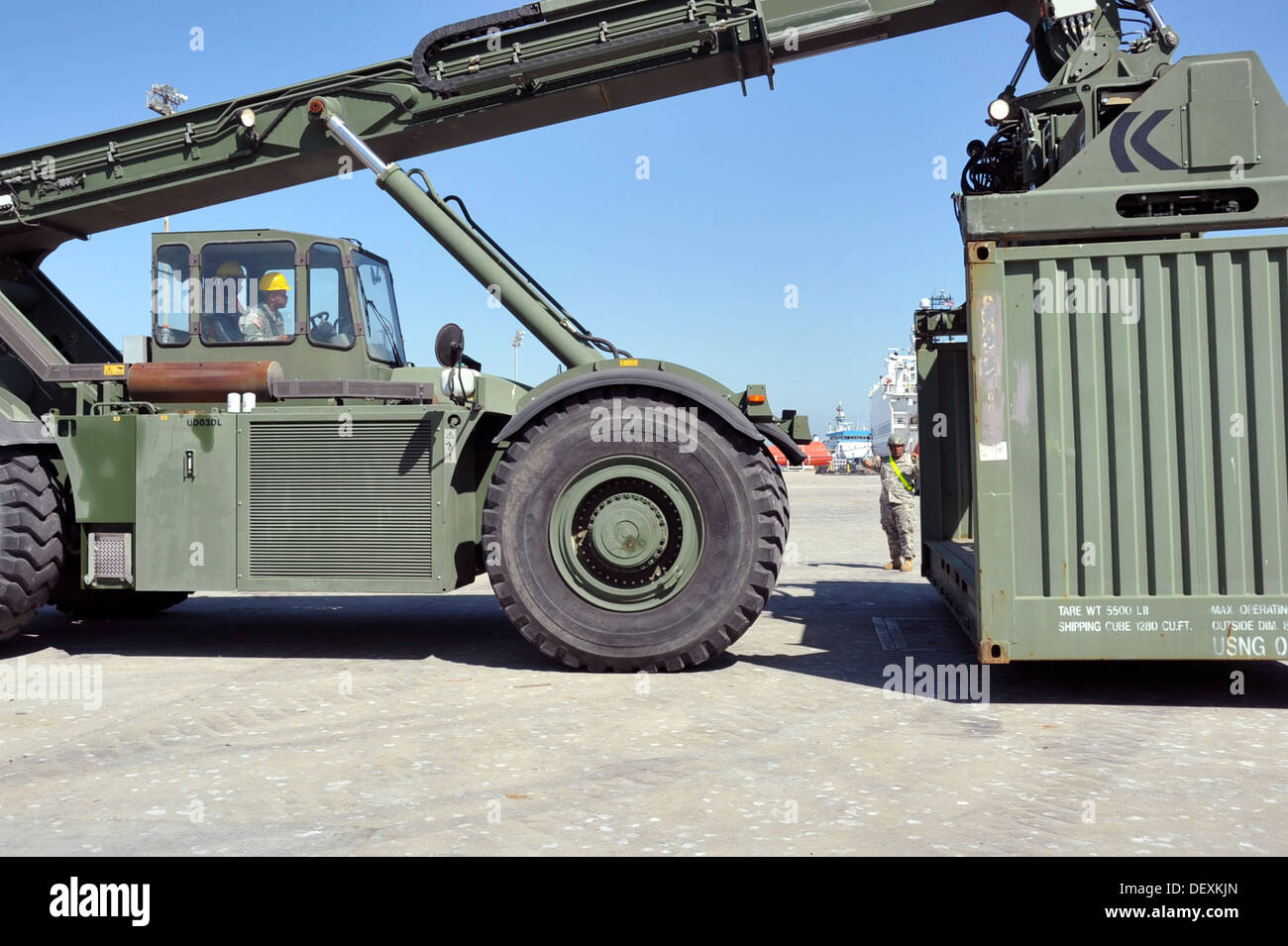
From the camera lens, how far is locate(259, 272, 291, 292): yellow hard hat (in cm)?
744

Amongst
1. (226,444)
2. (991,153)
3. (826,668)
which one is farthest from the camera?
(991,153)

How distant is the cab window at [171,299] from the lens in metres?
7.55

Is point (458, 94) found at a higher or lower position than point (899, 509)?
higher

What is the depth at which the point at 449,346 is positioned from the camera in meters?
6.71

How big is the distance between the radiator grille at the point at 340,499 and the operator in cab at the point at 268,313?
818 mm

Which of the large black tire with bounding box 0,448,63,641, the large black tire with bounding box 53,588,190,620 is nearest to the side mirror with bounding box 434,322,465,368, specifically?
the large black tire with bounding box 0,448,63,641

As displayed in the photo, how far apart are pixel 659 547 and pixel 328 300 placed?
10.0 feet

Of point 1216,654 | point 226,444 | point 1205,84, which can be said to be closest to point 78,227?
Result: point 226,444

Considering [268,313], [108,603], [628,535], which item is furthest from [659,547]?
[108,603]

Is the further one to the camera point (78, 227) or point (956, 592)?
point (78, 227)

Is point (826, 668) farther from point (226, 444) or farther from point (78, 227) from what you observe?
point (78, 227)

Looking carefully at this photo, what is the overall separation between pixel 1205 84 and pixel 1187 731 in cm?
329

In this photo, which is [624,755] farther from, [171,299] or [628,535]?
[171,299]

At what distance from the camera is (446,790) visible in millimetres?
4133
